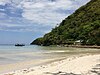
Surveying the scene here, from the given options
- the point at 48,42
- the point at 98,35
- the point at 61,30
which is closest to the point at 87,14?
the point at 61,30

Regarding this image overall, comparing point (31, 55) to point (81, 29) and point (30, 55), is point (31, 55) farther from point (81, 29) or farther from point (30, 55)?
point (81, 29)

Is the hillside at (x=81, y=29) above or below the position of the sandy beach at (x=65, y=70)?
above

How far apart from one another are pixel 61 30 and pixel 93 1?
41461mm

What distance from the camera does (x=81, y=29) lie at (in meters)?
134

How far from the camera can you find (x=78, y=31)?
444 ft

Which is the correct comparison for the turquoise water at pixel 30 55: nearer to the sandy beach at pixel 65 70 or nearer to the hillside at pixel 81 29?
the sandy beach at pixel 65 70

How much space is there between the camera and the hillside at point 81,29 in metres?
115

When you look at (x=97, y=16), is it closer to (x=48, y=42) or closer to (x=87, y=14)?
(x=87, y=14)

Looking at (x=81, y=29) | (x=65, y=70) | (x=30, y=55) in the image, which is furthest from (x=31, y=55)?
(x=81, y=29)

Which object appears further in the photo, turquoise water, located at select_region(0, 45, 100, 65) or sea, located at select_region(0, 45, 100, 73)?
turquoise water, located at select_region(0, 45, 100, 65)

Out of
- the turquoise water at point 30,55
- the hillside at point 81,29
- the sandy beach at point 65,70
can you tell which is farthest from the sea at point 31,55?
the hillside at point 81,29

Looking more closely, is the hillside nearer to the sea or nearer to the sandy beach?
the sea

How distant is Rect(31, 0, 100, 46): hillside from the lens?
115188mm

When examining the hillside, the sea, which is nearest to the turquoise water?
the sea
